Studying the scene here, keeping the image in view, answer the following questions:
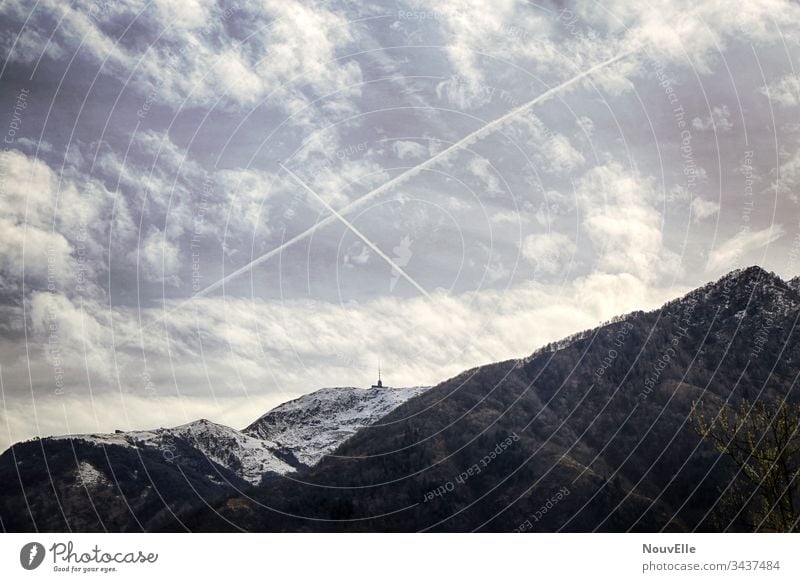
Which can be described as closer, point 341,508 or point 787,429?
point 787,429
